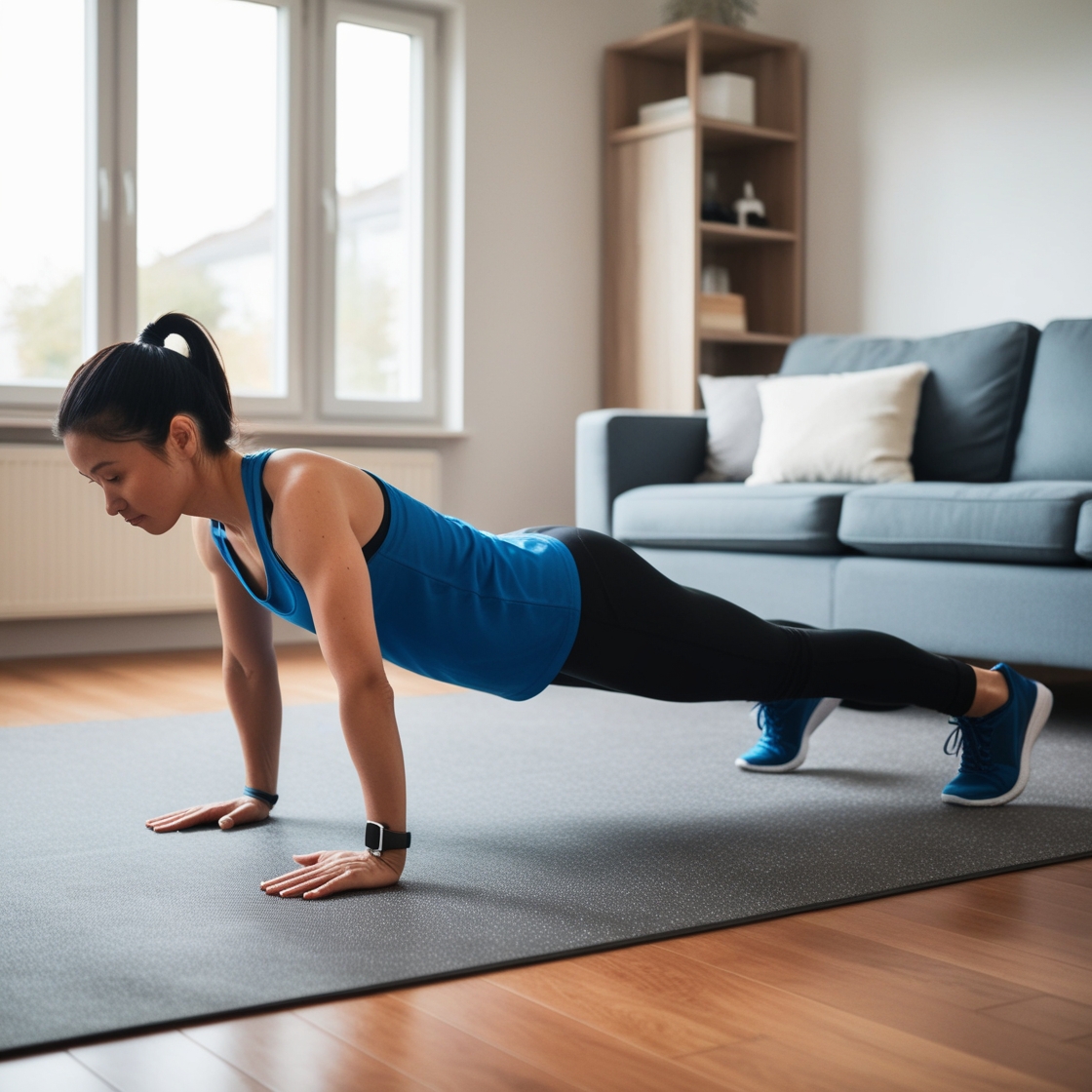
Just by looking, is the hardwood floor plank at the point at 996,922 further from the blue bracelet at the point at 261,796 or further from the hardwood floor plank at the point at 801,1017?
the blue bracelet at the point at 261,796

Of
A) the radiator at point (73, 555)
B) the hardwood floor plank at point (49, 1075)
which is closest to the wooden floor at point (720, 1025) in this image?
the hardwood floor plank at point (49, 1075)

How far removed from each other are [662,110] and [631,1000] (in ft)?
13.3

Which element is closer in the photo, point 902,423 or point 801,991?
point 801,991

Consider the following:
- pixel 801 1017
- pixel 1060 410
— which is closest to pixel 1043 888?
pixel 801 1017

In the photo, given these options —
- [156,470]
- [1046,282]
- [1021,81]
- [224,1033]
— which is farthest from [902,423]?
[224,1033]

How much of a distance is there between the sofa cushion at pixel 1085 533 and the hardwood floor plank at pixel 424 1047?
6.15 feet

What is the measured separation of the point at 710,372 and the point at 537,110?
111cm

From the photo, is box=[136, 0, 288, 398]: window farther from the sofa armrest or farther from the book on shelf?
the book on shelf

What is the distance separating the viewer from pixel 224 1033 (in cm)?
115

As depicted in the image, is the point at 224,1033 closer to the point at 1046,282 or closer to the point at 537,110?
the point at 1046,282

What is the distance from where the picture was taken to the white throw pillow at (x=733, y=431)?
12.8 ft

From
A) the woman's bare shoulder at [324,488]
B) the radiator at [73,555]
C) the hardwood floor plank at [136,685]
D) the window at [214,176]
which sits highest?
the window at [214,176]

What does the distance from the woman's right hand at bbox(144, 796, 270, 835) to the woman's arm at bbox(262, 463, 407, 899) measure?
0.32m

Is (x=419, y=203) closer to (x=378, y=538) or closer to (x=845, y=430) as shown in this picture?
(x=845, y=430)
